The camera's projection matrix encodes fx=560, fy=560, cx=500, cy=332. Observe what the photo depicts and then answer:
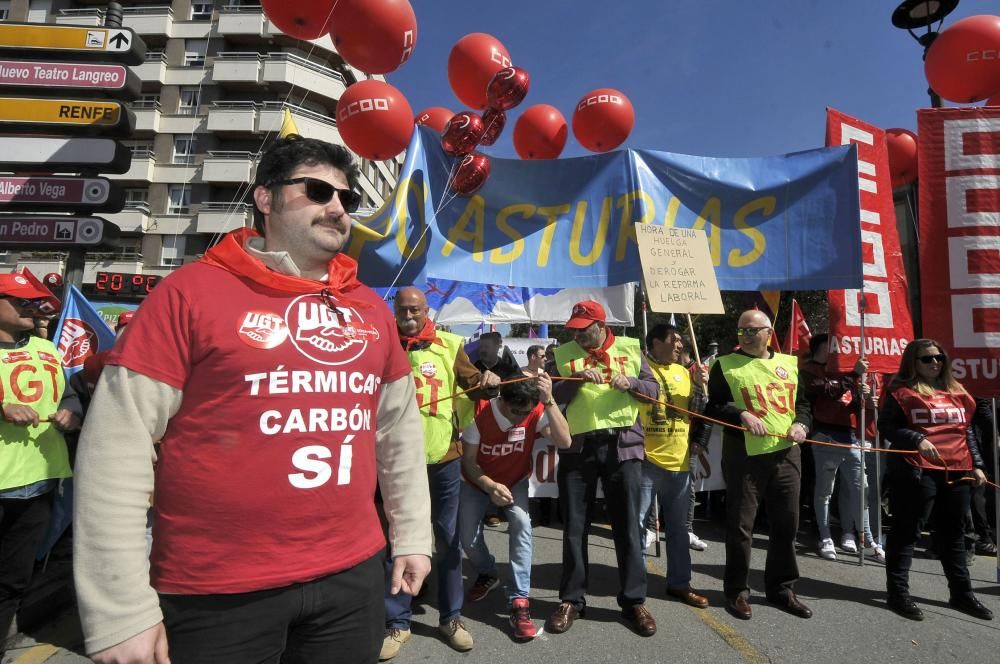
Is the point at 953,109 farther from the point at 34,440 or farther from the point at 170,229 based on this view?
the point at 170,229

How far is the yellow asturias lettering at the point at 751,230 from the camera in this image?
5.11 meters

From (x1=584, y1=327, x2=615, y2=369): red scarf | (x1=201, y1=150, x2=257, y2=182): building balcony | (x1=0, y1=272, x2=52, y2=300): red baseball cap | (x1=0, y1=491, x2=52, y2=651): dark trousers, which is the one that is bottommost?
(x1=0, y1=491, x2=52, y2=651): dark trousers

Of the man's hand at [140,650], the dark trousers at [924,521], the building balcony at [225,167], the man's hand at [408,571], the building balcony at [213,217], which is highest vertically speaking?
the building balcony at [225,167]

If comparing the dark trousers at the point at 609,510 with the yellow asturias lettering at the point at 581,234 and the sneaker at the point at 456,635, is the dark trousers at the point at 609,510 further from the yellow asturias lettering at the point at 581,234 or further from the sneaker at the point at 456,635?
the yellow asturias lettering at the point at 581,234

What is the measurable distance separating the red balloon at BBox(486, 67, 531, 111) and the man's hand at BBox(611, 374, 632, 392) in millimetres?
3656

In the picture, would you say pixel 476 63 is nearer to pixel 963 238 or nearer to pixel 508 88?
pixel 508 88

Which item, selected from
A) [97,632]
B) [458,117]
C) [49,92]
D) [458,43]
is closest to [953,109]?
[458,117]

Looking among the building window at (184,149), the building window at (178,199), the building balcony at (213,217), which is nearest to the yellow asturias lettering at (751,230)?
the building balcony at (213,217)

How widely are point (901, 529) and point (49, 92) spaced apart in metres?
9.21

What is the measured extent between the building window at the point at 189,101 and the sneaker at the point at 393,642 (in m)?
30.4

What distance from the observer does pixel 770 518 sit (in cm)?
405

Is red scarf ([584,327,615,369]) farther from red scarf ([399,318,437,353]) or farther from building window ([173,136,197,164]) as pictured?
building window ([173,136,197,164])

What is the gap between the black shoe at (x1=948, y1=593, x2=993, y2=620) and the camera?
3.85 metres

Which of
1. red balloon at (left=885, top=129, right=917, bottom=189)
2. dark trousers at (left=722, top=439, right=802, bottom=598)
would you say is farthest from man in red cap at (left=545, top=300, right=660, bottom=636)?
red balloon at (left=885, top=129, right=917, bottom=189)
